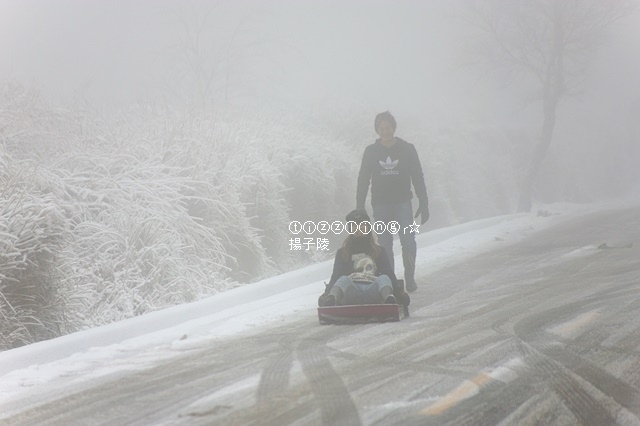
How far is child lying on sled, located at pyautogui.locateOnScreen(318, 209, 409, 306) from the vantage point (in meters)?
8.36

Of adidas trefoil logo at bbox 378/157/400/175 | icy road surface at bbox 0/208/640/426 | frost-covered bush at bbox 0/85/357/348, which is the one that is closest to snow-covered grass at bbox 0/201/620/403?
icy road surface at bbox 0/208/640/426

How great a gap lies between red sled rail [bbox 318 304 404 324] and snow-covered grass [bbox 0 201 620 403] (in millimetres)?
358

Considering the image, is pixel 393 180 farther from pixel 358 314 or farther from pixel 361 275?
pixel 358 314

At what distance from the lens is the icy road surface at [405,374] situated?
454 cm

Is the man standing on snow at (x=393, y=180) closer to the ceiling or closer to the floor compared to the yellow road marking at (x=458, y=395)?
closer to the ceiling


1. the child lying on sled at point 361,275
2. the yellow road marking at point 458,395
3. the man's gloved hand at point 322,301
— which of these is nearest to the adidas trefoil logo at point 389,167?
the child lying on sled at point 361,275

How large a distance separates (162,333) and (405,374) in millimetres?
3608

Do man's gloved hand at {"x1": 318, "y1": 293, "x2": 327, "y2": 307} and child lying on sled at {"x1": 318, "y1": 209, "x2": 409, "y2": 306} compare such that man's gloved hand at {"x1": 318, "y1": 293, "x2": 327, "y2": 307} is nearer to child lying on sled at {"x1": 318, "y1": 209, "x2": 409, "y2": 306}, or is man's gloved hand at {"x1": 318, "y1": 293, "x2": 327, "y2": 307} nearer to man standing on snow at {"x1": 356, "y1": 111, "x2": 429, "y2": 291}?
child lying on sled at {"x1": 318, "y1": 209, "x2": 409, "y2": 306}

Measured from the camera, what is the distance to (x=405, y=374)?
18.0 feet

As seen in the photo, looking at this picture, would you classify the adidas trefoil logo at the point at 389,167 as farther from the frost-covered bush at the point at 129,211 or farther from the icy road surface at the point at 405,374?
the frost-covered bush at the point at 129,211

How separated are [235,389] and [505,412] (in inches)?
76.8

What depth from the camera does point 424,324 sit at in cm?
786

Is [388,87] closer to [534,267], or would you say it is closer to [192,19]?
[192,19]

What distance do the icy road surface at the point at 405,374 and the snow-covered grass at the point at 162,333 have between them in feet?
0.35
